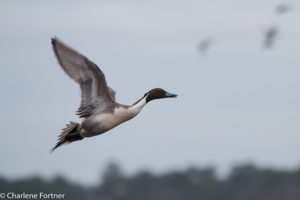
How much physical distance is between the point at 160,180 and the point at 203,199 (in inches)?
171

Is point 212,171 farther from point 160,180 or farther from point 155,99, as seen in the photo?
point 155,99

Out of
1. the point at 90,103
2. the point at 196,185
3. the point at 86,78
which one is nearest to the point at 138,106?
the point at 90,103

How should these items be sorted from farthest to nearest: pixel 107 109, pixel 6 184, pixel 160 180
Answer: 1. pixel 160 180
2. pixel 6 184
3. pixel 107 109

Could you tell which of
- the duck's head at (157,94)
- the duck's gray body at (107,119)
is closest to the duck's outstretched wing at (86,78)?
the duck's gray body at (107,119)

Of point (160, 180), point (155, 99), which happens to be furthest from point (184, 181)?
point (155, 99)

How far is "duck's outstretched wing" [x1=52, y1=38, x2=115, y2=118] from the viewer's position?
13680mm

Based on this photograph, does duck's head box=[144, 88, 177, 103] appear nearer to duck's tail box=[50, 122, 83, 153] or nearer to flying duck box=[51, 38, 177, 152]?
flying duck box=[51, 38, 177, 152]

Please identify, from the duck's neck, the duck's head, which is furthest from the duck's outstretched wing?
the duck's head

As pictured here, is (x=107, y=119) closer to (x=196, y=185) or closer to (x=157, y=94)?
(x=157, y=94)

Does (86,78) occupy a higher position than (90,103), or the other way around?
(86,78)

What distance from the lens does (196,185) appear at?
202ft

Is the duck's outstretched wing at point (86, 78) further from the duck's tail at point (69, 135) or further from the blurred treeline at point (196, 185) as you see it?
the blurred treeline at point (196, 185)

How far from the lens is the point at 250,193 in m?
60.3

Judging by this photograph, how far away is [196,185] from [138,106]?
48.3 meters
